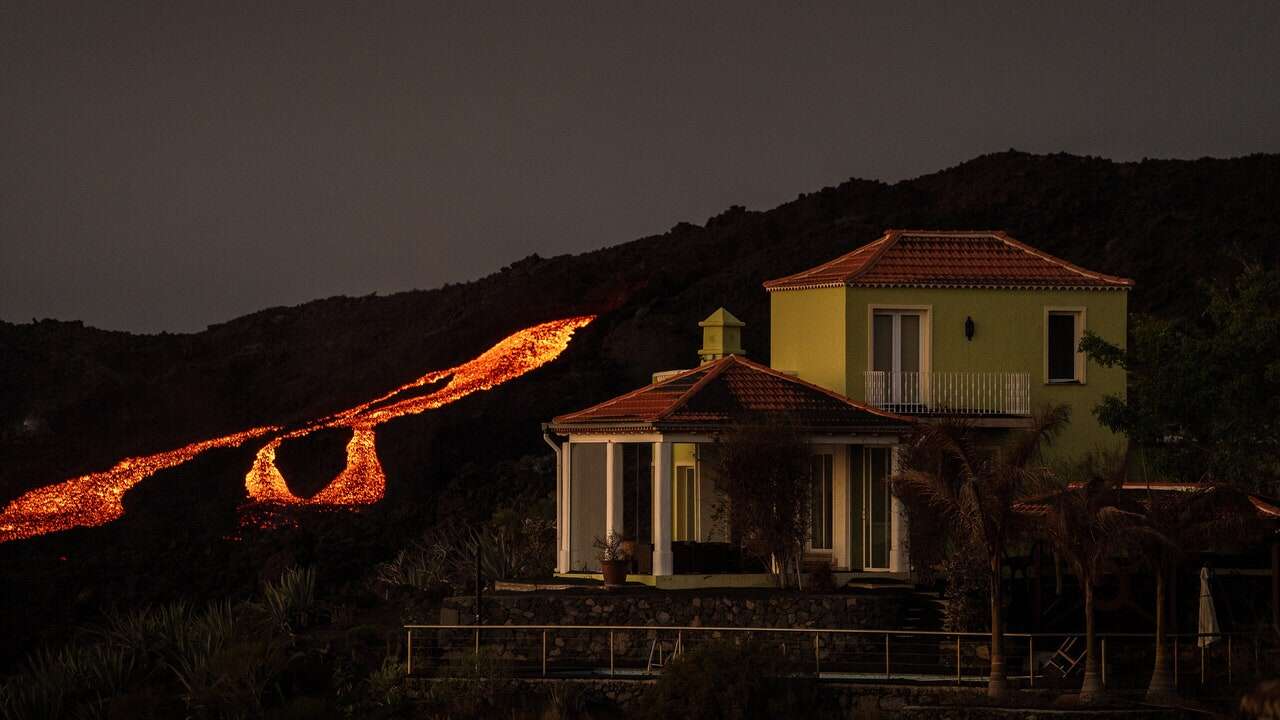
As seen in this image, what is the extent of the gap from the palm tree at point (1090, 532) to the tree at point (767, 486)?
6378mm

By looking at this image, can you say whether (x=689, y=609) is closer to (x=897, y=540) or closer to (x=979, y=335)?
(x=897, y=540)

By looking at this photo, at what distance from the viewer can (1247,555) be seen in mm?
27625

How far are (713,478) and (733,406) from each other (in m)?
1.82

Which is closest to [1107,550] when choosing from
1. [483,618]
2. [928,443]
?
[928,443]

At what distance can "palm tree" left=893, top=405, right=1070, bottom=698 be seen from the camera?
24797 millimetres

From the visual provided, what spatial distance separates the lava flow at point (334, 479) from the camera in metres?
33.5

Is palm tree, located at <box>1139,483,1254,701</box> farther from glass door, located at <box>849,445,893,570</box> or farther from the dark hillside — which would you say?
the dark hillside

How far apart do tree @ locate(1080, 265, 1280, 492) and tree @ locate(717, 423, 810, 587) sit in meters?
6.56

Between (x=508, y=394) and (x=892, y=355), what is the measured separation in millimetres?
30756

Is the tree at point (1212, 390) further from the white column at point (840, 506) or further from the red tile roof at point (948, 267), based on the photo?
the white column at point (840, 506)

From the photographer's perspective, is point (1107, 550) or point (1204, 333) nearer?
point (1107, 550)

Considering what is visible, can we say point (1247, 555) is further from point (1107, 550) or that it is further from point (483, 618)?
point (483, 618)

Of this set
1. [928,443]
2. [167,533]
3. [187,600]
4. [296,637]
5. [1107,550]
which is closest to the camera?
[1107,550]

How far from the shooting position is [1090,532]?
23984 mm
